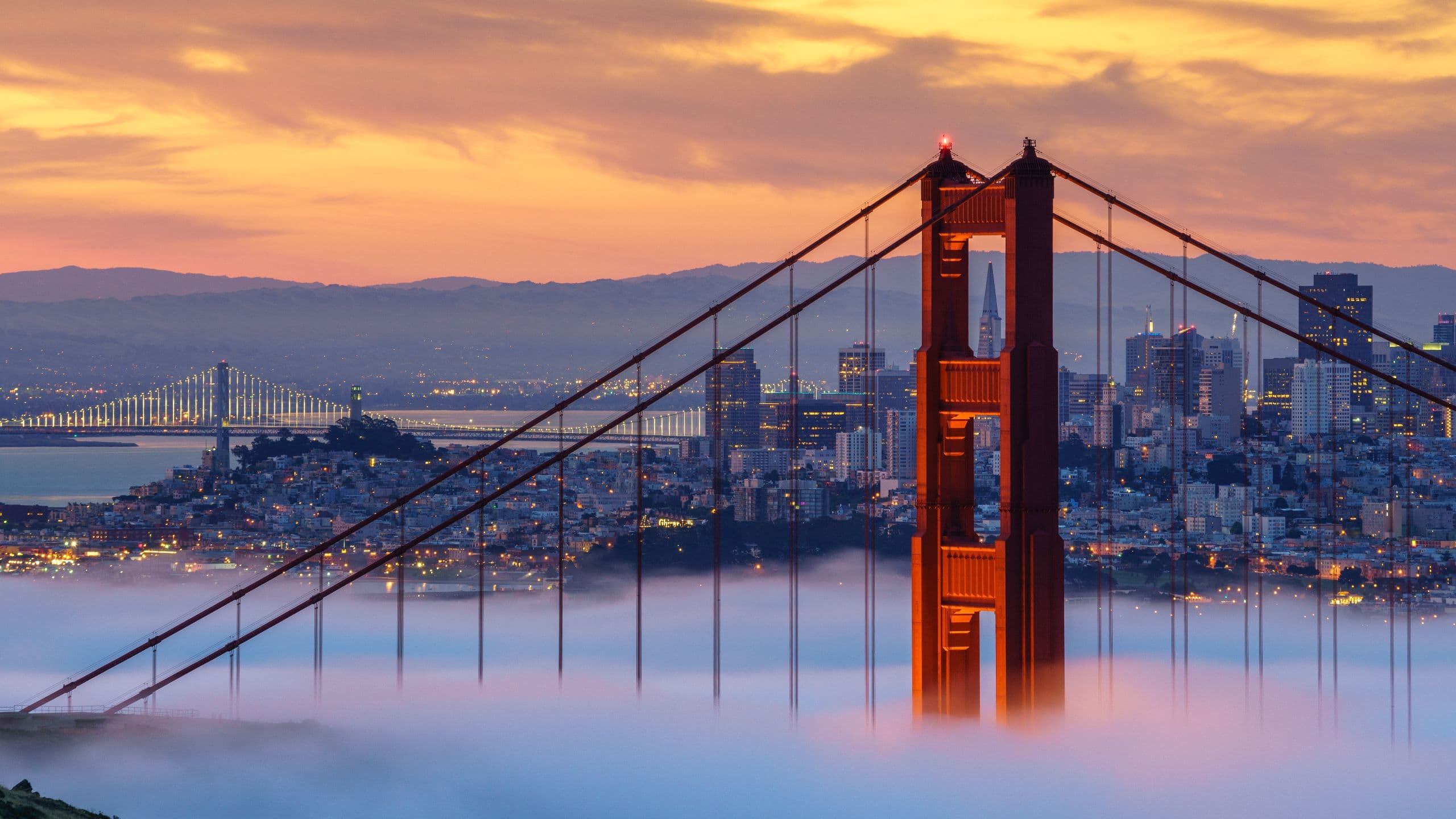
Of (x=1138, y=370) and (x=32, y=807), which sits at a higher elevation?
(x=1138, y=370)

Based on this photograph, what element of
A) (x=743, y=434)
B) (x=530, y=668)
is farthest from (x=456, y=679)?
(x=743, y=434)

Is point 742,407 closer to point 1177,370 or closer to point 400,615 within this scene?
point 1177,370

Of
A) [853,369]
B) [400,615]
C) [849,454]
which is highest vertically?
[853,369]

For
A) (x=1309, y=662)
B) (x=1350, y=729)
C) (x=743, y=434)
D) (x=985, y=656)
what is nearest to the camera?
(x=1350, y=729)

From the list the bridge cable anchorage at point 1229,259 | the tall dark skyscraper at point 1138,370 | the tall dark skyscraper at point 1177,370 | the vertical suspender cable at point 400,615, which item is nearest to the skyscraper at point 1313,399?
the tall dark skyscraper at point 1177,370

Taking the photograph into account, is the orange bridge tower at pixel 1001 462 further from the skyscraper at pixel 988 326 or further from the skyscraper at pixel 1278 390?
the skyscraper at pixel 1278 390

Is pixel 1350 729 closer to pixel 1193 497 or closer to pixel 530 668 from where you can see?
pixel 530 668

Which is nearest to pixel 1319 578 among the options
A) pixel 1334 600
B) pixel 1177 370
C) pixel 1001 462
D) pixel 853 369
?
pixel 1334 600

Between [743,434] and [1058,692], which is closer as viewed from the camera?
[1058,692]

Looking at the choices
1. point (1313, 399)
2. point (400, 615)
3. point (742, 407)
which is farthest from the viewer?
point (1313, 399)
